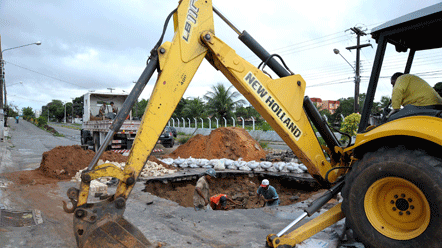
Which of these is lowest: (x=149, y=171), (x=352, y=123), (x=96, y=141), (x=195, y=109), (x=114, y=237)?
(x=149, y=171)

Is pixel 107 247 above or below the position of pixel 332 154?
below

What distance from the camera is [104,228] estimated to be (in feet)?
9.20

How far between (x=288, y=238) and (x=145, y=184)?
495 cm

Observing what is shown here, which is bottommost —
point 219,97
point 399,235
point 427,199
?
point 399,235

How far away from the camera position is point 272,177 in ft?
28.7

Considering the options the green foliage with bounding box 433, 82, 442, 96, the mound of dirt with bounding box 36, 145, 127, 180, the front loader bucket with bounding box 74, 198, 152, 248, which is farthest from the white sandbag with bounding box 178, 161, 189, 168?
the green foliage with bounding box 433, 82, 442, 96

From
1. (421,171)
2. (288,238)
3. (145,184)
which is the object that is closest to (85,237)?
(288,238)

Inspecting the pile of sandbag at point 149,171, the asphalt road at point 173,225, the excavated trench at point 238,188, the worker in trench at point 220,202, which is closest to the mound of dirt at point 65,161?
→ the pile of sandbag at point 149,171

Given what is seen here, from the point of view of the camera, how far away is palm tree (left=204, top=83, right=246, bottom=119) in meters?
26.7

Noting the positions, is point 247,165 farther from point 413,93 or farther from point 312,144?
point 413,93

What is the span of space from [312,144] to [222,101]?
23.3 meters

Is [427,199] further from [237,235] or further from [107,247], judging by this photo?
[107,247]

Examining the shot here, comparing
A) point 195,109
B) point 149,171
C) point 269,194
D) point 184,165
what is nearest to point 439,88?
point 269,194

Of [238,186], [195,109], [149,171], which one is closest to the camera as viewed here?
[149,171]
